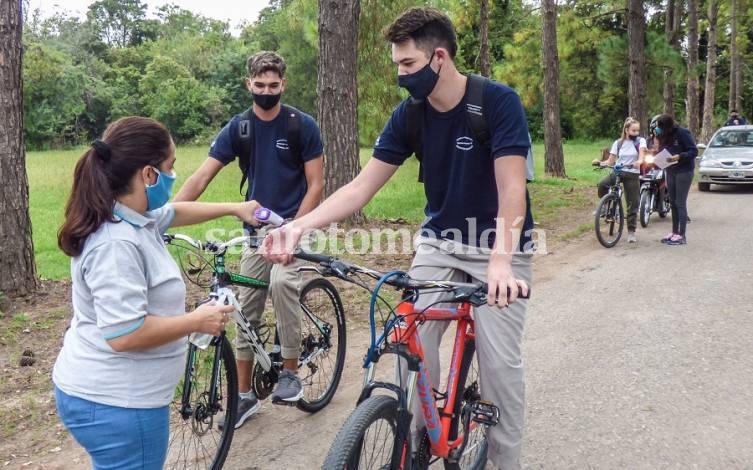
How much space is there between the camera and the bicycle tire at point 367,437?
7.73 feet

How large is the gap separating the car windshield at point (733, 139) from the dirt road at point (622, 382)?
439 inches

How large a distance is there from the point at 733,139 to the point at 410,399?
61.2 feet

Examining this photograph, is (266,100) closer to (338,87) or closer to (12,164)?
(12,164)

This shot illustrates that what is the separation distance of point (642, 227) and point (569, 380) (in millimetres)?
7893

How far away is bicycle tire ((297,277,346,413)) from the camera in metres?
4.57

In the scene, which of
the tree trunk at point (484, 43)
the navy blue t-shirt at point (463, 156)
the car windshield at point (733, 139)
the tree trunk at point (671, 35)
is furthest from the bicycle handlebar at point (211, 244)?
the tree trunk at point (671, 35)

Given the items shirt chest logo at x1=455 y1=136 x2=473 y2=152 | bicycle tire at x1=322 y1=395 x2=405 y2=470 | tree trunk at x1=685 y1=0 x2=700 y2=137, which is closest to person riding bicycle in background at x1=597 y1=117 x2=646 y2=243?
shirt chest logo at x1=455 y1=136 x2=473 y2=152

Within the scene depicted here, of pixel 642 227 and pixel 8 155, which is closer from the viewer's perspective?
pixel 8 155

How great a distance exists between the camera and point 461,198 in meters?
3.21

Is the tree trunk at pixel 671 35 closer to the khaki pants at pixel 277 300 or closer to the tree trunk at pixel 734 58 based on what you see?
the tree trunk at pixel 734 58

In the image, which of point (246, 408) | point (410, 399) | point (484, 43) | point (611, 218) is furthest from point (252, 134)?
point (484, 43)

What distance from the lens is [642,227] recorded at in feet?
39.5

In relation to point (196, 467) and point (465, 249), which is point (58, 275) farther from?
point (465, 249)

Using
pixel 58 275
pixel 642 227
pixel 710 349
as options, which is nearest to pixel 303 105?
pixel 642 227
